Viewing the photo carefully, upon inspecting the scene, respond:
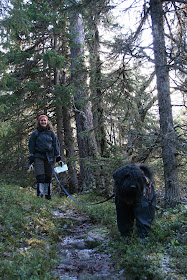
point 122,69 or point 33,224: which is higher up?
point 122,69

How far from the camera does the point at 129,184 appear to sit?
382cm

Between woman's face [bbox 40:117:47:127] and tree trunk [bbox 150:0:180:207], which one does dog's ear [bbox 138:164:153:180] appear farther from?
woman's face [bbox 40:117:47:127]

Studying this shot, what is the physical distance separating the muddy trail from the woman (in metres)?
1.13

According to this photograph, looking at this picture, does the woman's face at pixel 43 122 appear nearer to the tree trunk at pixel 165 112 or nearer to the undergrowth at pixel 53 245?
the undergrowth at pixel 53 245

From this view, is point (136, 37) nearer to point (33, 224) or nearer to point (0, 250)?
point (33, 224)

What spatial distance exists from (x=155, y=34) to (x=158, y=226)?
4.79m

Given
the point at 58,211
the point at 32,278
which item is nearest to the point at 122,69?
the point at 58,211

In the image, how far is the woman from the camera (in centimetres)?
678

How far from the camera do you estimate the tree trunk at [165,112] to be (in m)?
6.38

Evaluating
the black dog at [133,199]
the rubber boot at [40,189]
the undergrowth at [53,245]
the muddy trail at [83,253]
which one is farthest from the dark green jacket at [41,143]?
the black dog at [133,199]

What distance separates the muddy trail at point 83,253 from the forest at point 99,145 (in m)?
0.02

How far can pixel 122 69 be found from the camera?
746 cm

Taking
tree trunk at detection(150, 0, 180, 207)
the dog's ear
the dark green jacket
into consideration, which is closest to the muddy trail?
the dog's ear

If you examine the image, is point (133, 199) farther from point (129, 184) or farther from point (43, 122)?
point (43, 122)
